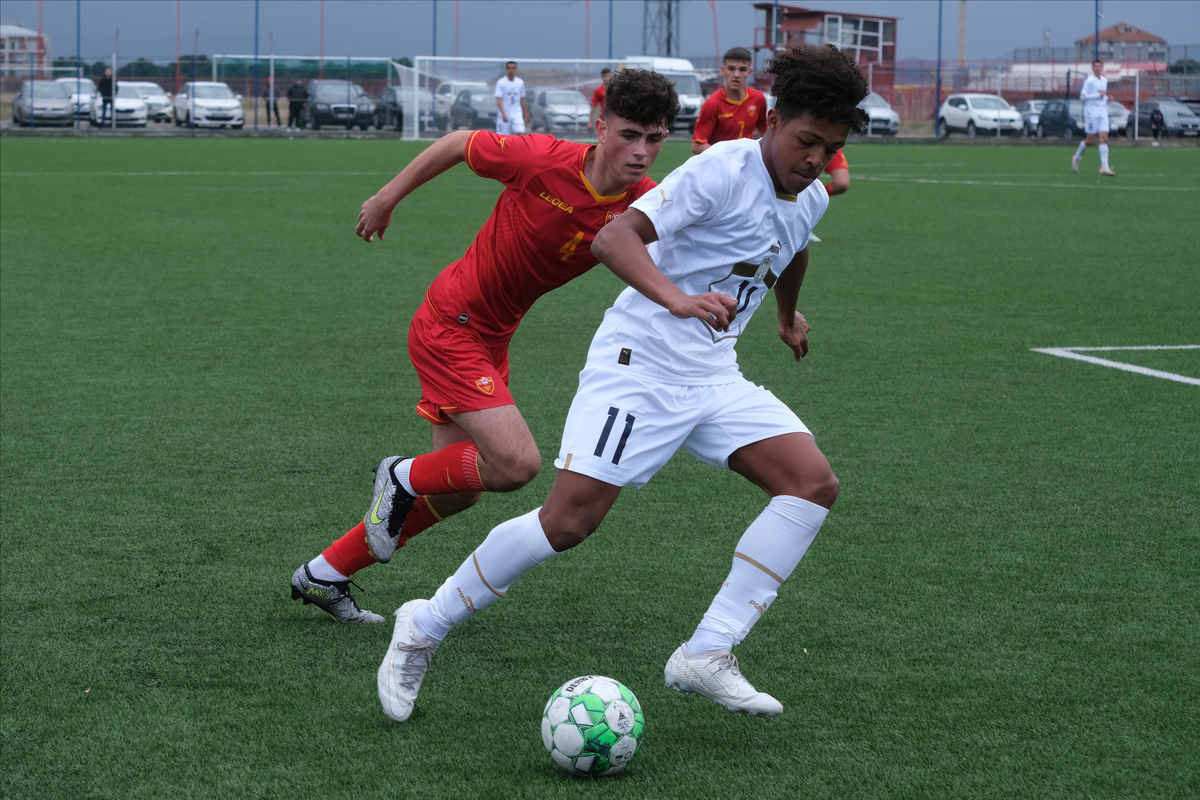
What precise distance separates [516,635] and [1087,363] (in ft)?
16.9

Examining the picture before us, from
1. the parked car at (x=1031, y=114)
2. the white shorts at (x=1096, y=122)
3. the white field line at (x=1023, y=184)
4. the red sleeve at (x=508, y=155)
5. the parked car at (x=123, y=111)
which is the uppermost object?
the parked car at (x=1031, y=114)

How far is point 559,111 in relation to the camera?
3669cm

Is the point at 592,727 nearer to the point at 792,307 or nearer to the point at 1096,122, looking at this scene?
the point at 792,307

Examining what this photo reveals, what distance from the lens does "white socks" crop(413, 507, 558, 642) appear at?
3.26 m

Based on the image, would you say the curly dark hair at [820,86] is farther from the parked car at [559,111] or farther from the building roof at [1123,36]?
the building roof at [1123,36]

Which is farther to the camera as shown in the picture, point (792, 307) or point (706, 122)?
point (706, 122)

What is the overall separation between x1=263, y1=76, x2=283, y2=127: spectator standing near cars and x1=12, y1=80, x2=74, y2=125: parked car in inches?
261

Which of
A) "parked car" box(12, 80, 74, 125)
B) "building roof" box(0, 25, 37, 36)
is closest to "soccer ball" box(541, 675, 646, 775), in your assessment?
"parked car" box(12, 80, 74, 125)

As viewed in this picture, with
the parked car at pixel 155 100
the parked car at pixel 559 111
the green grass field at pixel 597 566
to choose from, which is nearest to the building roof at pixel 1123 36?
the parked car at pixel 559 111

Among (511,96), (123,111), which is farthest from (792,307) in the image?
(123,111)

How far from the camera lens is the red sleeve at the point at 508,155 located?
388 centimetres

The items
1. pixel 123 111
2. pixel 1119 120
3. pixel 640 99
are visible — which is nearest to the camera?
pixel 640 99

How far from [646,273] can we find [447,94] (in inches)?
1360

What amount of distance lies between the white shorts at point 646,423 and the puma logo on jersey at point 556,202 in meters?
0.68
